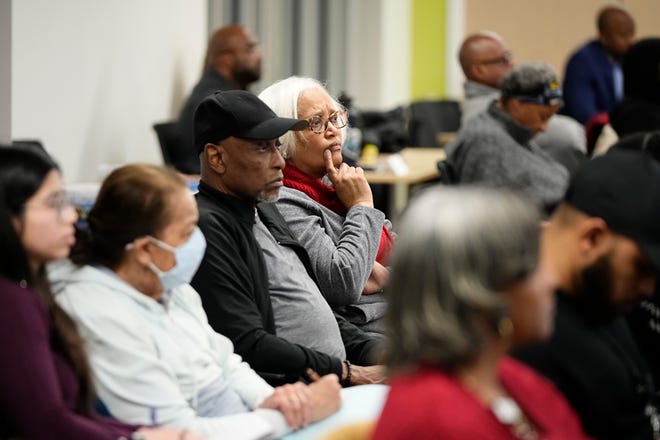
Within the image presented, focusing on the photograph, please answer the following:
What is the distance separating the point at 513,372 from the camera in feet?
5.32

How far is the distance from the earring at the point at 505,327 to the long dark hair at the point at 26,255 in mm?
814

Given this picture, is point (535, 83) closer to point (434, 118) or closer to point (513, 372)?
point (513, 372)

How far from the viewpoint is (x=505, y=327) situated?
149cm

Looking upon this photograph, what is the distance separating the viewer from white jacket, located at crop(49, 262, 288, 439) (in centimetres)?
208

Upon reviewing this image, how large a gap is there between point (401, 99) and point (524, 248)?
9.54 m

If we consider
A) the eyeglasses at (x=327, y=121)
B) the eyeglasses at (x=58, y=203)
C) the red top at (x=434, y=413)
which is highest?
the eyeglasses at (x=327, y=121)

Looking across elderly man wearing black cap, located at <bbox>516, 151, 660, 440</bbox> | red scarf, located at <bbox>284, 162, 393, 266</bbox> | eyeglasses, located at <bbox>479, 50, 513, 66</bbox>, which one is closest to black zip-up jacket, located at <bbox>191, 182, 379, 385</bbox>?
red scarf, located at <bbox>284, 162, 393, 266</bbox>

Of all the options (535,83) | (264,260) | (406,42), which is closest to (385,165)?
(535,83)

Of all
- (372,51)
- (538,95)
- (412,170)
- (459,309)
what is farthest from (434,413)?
(372,51)

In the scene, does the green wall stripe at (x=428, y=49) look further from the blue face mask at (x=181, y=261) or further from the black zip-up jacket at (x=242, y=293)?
the blue face mask at (x=181, y=261)

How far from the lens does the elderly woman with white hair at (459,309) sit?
4.71ft

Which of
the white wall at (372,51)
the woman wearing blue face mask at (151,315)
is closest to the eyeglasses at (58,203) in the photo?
the woman wearing blue face mask at (151,315)

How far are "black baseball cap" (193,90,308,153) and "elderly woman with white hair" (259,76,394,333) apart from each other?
350mm

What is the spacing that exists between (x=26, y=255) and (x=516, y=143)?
9.56 feet
